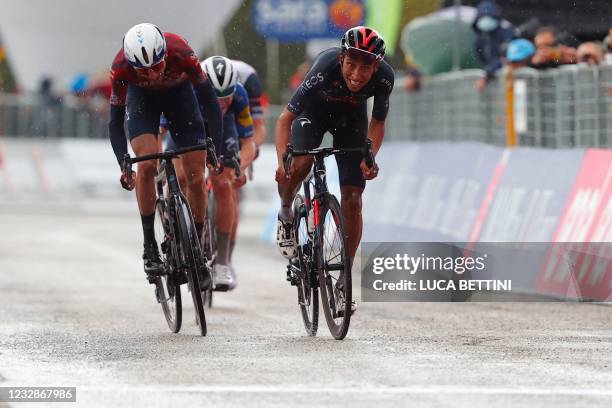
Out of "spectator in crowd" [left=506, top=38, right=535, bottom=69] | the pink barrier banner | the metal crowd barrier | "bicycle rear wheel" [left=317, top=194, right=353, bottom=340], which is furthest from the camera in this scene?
"spectator in crowd" [left=506, top=38, right=535, bottom=69]

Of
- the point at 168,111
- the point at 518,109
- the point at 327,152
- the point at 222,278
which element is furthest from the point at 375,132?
the point at 518,109

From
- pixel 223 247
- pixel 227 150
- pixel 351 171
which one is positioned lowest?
pixel 223 247

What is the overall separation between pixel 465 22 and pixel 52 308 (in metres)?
5.72

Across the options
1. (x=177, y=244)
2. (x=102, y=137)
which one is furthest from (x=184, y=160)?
(x=102, y=137)

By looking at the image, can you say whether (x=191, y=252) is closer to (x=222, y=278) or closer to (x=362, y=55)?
(x=362, y=55)

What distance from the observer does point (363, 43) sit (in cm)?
938

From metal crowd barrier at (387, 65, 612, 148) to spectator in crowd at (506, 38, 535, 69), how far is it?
10 centimetres

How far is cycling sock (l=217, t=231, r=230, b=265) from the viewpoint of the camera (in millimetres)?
11906

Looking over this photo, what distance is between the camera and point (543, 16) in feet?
45.6

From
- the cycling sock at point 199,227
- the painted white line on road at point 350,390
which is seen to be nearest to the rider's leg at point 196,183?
the cycling sock at point 199,227

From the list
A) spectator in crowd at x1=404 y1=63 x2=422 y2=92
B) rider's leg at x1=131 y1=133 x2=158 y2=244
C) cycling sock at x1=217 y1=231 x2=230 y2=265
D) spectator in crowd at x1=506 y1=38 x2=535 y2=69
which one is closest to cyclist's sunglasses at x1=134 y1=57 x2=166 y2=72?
rider's leg at x1=131 y1=133 x2=158 y2=244

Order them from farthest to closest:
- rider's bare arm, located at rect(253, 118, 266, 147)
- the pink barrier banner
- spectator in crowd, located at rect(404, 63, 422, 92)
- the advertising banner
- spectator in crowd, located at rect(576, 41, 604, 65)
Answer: the advertising banner → spectator in crowd, located at rect(404, 63, 422, 92) → rider's bare arm, located at rect(253, 118, 266, 147) → spectator in crowd, located at rect(576, 41, 604, 65) → the pink barrier banner

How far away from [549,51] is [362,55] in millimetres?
4916

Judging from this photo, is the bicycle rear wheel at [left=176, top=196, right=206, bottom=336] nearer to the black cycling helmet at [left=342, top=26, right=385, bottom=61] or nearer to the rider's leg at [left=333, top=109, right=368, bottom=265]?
the rider's leg at [left=333, top=109, right=368, bottom=265]
